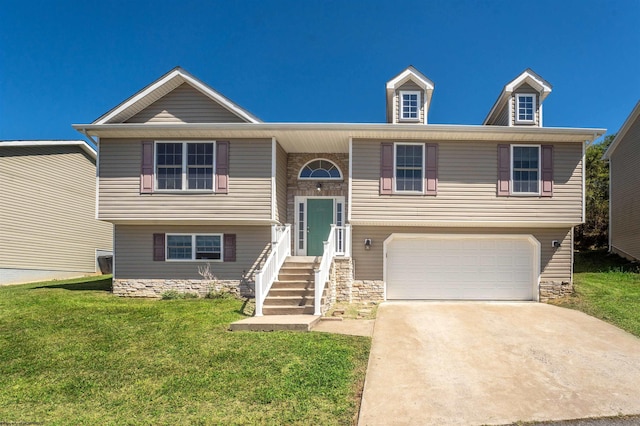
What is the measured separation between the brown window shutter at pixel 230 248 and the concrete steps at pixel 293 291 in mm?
1710

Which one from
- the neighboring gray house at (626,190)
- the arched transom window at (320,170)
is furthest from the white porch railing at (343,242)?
the neighboring gray house at (626,190)

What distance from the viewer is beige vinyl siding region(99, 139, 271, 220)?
436 inches

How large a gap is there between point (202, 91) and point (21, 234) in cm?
1054

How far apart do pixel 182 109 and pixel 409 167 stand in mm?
7341

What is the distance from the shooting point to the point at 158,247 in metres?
11.6

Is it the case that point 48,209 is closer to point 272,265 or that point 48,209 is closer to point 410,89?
point 272,265

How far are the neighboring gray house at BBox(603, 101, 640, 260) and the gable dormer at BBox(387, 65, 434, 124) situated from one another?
995 centimetres

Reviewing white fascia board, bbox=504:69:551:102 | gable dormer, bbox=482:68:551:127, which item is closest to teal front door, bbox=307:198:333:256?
gable dormer, bbox=482:68:551:127

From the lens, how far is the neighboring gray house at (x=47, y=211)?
1485 cm

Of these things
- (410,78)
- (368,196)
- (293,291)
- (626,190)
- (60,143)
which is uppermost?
(410,78)

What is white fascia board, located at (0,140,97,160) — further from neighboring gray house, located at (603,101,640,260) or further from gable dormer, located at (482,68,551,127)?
neighboring gray house, located at (603,101,640,260)

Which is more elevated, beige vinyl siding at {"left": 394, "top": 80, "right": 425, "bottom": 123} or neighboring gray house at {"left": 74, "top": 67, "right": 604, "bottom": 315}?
beige vinyl siding at {"left": 394, "top": 80, "right": 425, "bottom": 123}

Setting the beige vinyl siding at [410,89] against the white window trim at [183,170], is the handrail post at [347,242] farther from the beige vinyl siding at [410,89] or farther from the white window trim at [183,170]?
the white window trim at [183,170]

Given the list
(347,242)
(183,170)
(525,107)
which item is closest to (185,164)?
(183,170)
